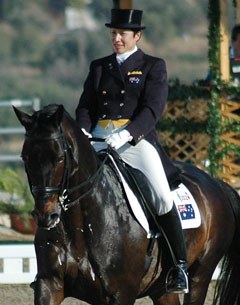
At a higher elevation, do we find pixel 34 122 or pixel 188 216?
pixel 34 122

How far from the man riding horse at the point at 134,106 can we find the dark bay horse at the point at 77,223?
213mm

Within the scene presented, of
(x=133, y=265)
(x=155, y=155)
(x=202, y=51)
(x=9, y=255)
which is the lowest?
(x=202, y=51)

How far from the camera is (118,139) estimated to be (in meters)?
7.16

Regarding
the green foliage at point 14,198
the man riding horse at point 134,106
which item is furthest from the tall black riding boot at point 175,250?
the green foliage at point 14,198

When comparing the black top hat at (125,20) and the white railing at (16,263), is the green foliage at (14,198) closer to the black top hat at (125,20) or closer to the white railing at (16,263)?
the white railing at (16,263)

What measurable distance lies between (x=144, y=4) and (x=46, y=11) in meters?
7.47

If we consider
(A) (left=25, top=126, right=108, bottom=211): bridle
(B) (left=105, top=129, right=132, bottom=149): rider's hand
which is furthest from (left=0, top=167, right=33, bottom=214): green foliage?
(A) (left=25, top=126, right=108, bottom=211): bridle

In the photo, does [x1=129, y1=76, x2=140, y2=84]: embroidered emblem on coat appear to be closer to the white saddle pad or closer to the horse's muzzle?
the white saddle pad

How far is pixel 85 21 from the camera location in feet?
200

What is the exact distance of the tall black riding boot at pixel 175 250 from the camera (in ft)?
24.9

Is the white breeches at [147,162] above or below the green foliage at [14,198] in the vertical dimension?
above

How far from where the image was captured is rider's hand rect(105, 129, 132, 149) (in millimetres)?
7141

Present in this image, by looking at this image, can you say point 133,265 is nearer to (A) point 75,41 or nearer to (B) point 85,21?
(A) point 75,41

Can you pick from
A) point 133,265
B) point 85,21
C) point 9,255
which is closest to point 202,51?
point 85,21
